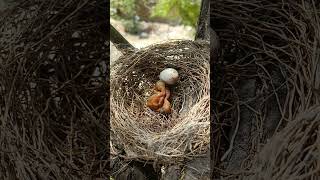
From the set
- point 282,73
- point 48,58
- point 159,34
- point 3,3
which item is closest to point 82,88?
point 48,58

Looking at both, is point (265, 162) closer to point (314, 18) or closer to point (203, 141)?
point (314, 18)

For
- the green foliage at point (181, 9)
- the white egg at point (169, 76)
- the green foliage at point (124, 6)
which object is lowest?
the white egg at point (169, 76)

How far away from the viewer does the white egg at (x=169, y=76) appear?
3.60 ft

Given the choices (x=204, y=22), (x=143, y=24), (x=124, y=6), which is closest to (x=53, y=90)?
(x=204, y=22)

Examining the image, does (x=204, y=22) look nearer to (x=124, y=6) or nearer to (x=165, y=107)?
(x=165, y=107)

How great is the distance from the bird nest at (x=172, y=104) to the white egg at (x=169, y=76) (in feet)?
0.10

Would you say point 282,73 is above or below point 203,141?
above

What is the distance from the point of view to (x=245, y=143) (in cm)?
82

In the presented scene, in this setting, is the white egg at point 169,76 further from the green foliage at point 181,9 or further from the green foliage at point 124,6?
the green foliage at point 124,6

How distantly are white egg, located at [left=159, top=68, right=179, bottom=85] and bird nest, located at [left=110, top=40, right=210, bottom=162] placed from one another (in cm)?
3

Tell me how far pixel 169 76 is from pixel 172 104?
0.06 metres

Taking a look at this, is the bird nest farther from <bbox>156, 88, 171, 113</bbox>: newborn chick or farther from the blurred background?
the blurred background

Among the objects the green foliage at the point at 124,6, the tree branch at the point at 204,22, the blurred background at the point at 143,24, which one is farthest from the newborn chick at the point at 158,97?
the green foliage at the point at 124,6

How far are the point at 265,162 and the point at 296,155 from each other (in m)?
0.03
